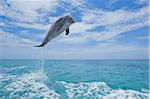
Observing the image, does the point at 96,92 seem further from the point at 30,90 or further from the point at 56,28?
the point at 56,28

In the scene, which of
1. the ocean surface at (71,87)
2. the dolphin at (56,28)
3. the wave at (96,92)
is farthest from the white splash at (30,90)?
the dolphin at (56,28)

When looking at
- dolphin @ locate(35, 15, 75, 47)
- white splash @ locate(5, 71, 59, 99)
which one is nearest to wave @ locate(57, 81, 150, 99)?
white splash @ locate(5, 71, 59, 99)

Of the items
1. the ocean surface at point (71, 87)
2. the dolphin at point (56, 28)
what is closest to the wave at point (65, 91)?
the ocean surface at point (71, 87)

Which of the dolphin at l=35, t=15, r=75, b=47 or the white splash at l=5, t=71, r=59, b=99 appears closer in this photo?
the dolphin at l=35, t=15, r=75, b=47

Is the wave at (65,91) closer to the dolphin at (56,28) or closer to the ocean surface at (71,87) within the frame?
the ocean surface at (71,87)

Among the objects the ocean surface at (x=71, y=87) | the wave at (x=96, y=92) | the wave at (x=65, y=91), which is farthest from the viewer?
the wave at (x=96, y=92)

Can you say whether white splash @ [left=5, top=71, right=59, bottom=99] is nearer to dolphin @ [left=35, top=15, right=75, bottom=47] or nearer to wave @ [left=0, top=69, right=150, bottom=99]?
wave @ [left=0, top=69, right=150, bottom=99]

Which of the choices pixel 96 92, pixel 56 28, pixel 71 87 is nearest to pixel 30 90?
pixel 71 87

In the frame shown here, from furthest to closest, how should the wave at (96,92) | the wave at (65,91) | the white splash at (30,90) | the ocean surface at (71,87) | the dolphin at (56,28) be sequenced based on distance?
1. the wave at (96,92)
2. the ocean surface at (71,87)
3. the wave at (65,91)
4. the white splash at (30,90)
5. the dolphin at (56,28)

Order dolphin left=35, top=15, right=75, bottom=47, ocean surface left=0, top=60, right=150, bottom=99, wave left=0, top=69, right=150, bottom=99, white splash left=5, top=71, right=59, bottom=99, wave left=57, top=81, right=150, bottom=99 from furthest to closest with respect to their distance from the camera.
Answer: wave left=57, top=81, right=150, bottom=99 → ocean surface left=0, top=60, right=150, bottom=99 → wave left=0, top=69, right=150, bottom=99 → white splash left=5, top=71, right=59, bottom=99 → dolphin left=35, top=15, right=75, bottom=47

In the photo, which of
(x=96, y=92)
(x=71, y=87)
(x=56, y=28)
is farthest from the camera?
(x=71, y=87)

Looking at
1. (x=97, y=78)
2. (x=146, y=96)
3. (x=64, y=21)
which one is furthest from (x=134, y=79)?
(x=64, y=21)

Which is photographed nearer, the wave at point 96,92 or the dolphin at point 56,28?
the dolphin at point 56,28

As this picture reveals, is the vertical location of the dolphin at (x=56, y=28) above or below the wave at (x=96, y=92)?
above
